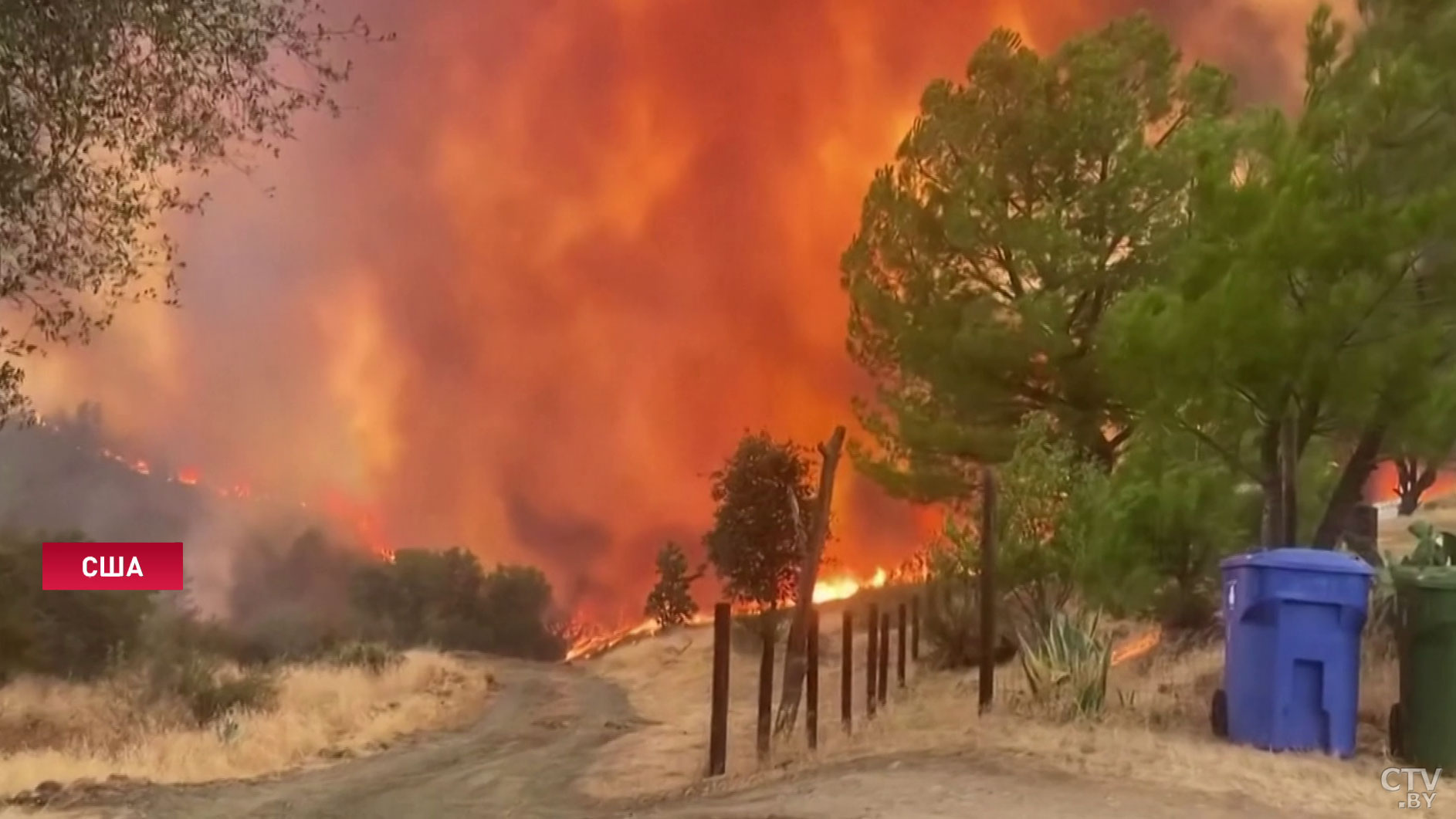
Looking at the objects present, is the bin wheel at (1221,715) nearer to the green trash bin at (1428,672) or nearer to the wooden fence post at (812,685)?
the green trash bin at (1428,672)

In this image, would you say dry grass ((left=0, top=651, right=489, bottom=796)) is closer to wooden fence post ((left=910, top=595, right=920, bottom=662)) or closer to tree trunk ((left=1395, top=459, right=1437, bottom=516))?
wooden fence post ((left=910, top=595, right=920, bottom=662))

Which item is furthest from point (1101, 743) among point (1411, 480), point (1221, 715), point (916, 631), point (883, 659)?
point (1411, 480)

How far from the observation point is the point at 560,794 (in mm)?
11070

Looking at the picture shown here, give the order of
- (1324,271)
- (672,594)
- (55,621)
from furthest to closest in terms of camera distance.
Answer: (672,594)
(55,621)
(1324,271)

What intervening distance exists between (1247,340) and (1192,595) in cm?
495

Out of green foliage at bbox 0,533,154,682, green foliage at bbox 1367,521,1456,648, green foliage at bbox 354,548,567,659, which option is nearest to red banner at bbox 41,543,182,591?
green foliage at bbox 0,533,154,682

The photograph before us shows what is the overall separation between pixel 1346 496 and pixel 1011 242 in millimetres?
9056

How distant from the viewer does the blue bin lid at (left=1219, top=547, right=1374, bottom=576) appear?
9.36m

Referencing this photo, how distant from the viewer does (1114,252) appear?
67.5 ft

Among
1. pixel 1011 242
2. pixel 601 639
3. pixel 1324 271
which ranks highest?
pixel 1011 242

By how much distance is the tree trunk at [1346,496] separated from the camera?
1198 cm

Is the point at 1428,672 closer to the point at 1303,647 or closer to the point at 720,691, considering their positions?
the point at 1303,647

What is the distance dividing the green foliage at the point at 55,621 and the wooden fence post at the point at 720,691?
15.1 meters

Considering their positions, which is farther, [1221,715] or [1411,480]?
[1411,480]
